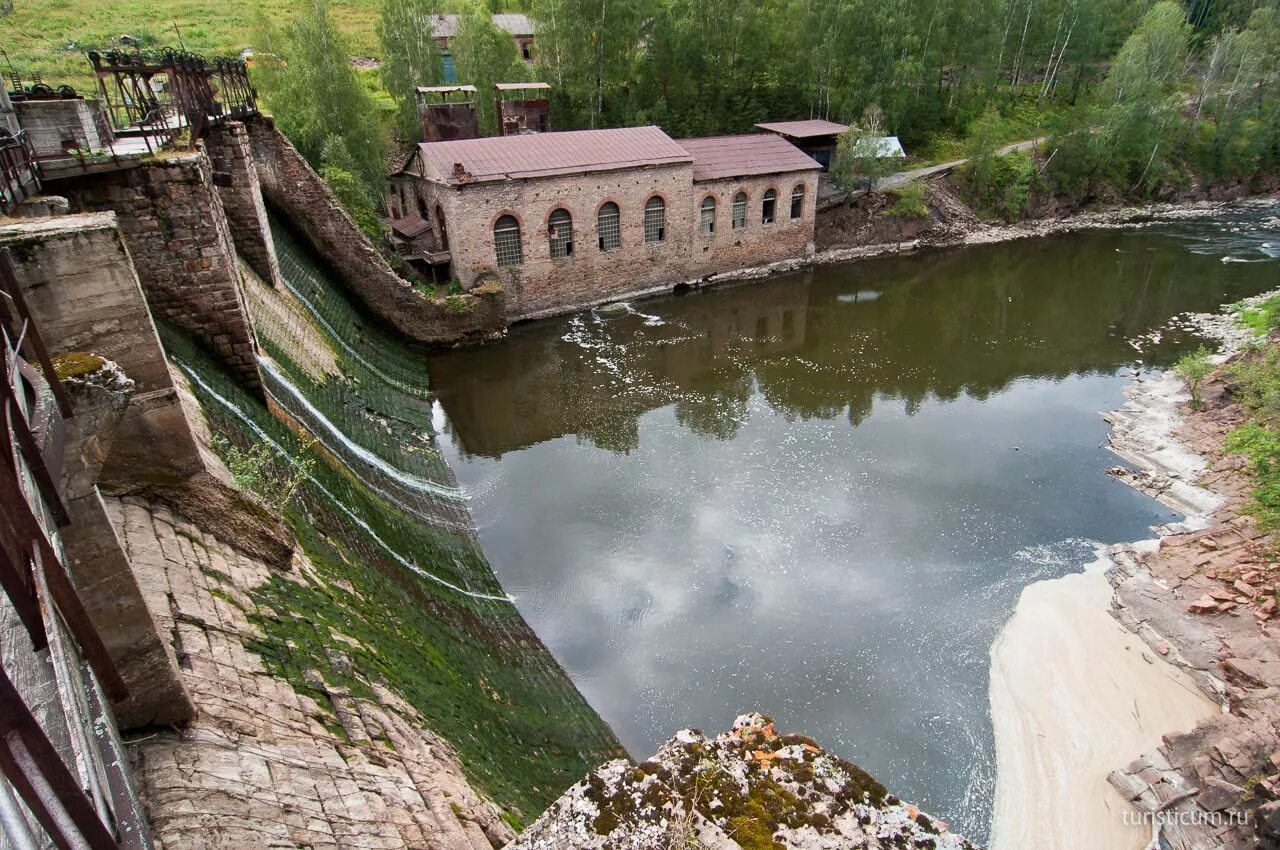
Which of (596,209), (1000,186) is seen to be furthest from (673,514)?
(1000,186)

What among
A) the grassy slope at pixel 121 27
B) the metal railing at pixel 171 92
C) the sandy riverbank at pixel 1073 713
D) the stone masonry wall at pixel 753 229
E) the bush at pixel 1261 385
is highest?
the grassy slope at pixel 121 27

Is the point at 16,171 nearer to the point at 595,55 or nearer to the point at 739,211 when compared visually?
the point at 739,211

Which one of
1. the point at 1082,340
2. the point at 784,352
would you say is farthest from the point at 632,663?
the point at 1082,340

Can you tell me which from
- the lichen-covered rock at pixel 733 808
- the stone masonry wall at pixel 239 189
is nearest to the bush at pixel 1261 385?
the lichen-covered rock at pixel 733 808

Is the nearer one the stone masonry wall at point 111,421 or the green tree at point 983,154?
the stone masonry wall at point 111,421

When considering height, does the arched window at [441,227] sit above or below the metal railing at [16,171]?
below

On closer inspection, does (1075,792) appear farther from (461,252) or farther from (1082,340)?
(461,252)

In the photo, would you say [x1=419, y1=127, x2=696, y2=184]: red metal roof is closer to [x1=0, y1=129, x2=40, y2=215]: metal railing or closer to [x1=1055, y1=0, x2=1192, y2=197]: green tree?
[x1=0, y1=129, x2=40, y2=215]: metal railing

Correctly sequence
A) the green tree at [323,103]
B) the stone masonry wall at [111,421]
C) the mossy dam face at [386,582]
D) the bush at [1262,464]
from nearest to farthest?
the stone masonry wall at [111,421] → the mossy dam face at [386,582] → the bush at [1262,464] → the green tree at [323,103]

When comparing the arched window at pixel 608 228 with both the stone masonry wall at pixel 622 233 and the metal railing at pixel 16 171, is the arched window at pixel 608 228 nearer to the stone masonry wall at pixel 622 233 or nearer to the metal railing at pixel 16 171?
the stone masonry wall at pixel 622 233
